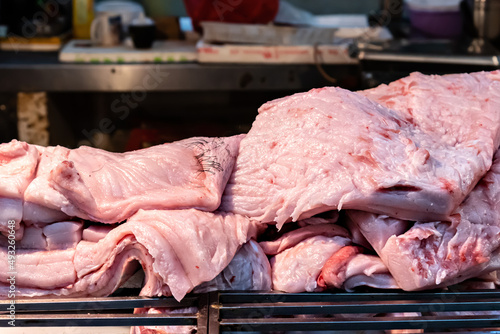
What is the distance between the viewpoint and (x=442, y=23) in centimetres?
466

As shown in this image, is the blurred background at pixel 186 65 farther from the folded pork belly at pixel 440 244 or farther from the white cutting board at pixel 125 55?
the folded pork belly at pixel 440 244

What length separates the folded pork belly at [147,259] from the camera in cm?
155

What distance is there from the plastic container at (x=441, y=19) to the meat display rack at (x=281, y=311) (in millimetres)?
3451

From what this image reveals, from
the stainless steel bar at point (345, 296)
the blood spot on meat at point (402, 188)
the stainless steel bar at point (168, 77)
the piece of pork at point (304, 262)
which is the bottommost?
the stainless steel bar at point (168, 77)

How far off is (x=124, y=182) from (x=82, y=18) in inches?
135

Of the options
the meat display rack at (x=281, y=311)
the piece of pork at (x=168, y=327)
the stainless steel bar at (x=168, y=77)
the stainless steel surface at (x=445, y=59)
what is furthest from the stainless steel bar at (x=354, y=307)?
the stainless steel bar at (x=168, y=77)

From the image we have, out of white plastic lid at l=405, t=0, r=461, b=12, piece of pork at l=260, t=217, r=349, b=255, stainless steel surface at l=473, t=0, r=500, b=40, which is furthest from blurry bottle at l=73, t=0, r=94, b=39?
piece of pork at l=260, t=217, r=349, b=255

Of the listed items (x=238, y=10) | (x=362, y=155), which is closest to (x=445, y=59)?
(x=238, y=10)

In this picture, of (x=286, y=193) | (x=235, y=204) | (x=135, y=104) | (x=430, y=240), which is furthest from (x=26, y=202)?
(x=135, y=104)

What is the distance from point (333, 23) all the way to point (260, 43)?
132 centimetres

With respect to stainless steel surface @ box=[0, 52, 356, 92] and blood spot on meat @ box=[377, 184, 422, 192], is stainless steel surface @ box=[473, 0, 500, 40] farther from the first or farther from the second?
blood spot on meat @ box=[377, 184, 422, 192]

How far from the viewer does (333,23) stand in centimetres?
527

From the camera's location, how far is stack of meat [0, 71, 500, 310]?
159 cm

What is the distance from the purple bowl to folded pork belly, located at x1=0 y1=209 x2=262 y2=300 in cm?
363
